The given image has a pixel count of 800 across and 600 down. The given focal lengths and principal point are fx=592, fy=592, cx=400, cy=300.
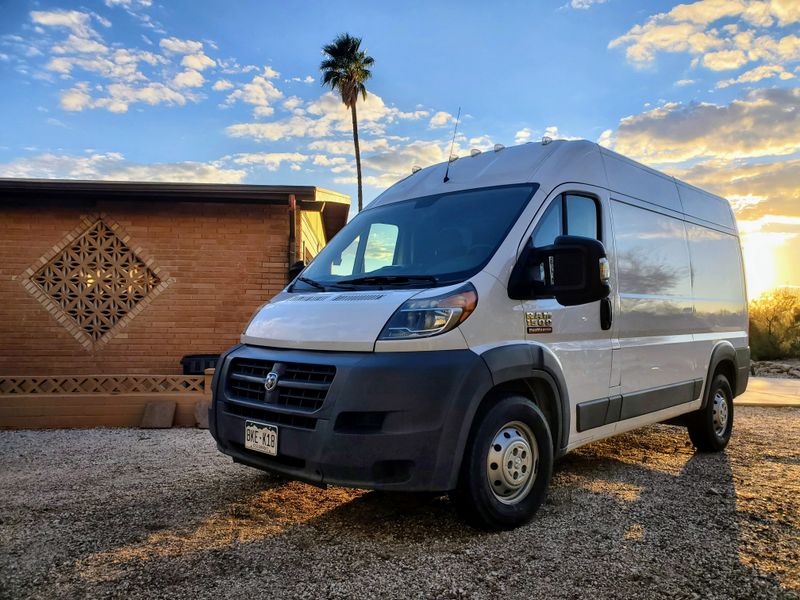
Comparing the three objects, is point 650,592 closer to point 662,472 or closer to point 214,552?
point 214,552

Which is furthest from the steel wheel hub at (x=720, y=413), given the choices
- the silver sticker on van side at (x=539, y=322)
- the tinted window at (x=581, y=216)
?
the silver sticker on van side at (x=539, y=322)

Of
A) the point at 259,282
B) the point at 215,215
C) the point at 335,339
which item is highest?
the point at 215,215

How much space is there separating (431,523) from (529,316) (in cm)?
143

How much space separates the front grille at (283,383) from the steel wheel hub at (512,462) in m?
1.02

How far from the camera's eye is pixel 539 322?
372 centimetres

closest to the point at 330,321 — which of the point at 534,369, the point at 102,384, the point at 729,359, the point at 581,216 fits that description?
the point at 534,369

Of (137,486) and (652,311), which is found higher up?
(652,311)

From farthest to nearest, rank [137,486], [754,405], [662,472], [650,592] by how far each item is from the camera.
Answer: [754,405] < [662,472] < [137,486] < [650,592]

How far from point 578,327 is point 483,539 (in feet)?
5.03

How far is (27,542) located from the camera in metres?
3.54

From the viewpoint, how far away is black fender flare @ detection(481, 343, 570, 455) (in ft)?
11.0

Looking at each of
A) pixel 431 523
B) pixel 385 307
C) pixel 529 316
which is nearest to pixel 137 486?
pixel 431 523

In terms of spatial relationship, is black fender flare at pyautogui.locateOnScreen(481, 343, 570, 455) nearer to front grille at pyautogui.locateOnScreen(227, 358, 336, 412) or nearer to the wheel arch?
the wheel arch

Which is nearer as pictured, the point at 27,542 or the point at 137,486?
the point at 27,542
